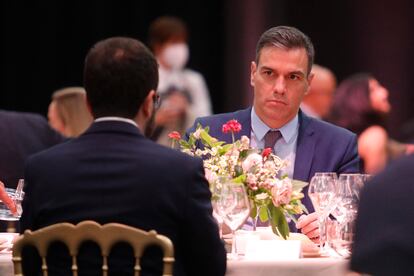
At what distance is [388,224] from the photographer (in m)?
2.59

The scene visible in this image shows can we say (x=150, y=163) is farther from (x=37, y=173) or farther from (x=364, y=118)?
(x=364, y=118)

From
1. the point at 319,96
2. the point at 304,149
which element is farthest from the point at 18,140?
the point at 319,96

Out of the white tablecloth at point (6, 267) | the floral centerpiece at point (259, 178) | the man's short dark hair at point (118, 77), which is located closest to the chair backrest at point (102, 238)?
the man's short dark hair at point (118, 77)

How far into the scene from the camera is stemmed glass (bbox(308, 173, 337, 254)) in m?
4.12

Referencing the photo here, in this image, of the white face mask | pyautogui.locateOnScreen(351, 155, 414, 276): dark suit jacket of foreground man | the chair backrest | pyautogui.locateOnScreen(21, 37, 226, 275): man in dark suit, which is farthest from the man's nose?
the white face mask

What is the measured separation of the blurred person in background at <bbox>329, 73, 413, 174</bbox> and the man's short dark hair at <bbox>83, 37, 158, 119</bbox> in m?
4.44

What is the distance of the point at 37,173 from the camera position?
3344 millimetres

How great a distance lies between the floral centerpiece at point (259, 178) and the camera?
3.98 meters

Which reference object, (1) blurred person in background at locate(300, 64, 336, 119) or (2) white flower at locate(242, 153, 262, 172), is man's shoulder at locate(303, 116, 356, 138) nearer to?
(2) white flower at locate(242, 153, 262, 172)

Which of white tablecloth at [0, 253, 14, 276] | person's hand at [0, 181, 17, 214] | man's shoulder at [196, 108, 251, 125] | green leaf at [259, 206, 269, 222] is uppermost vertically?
man's shoulder at [196, 108, 251, 125]

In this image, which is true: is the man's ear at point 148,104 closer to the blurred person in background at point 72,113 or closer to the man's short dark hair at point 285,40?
the man's short dark hair at point 285,40

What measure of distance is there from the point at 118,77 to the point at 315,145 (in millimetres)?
1728

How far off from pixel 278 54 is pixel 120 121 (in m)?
1.74

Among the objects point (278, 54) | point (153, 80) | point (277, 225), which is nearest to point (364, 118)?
point (278, 54)
